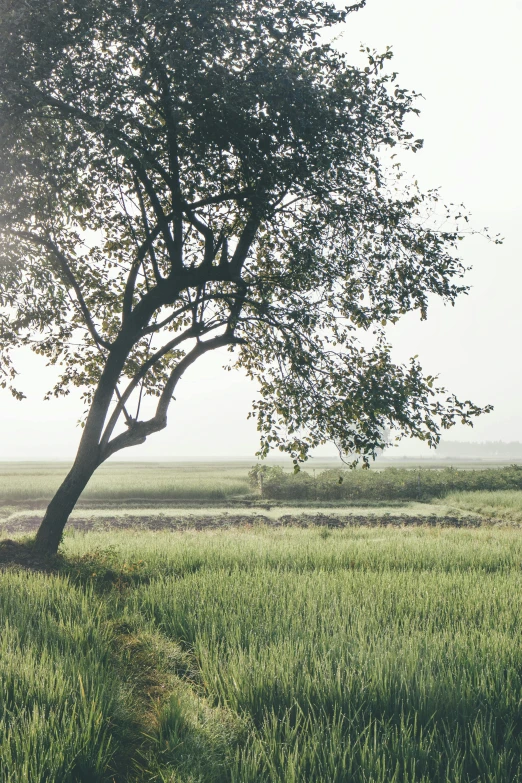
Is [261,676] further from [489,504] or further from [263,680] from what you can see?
[489,504]

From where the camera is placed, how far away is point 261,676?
15.3ft

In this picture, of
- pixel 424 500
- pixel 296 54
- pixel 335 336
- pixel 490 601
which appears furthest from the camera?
pixel 424 500

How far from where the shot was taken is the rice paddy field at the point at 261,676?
12.0 ft

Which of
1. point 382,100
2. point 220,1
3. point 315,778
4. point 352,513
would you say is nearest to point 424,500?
point 352,513

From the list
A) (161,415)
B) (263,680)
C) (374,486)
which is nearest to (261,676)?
(263,680)

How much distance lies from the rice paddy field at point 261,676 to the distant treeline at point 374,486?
91.9 feet

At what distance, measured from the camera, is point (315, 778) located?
3461mm

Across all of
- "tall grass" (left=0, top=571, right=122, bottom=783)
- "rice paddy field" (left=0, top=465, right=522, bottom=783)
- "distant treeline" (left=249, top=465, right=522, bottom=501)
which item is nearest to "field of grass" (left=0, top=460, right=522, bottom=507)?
"distant treeline" (left=249, top=465, right=522, bottom=501)

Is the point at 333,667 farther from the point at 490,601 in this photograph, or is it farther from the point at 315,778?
the point at 490,601

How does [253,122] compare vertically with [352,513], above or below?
above

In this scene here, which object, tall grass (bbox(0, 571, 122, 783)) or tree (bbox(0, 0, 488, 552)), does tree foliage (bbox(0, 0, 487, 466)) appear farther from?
tall grass (bbox(0, 571, 122, 783))

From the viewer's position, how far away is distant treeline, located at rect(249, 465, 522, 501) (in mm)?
38031

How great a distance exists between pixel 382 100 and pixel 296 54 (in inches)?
76.1

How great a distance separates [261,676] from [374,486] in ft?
116
